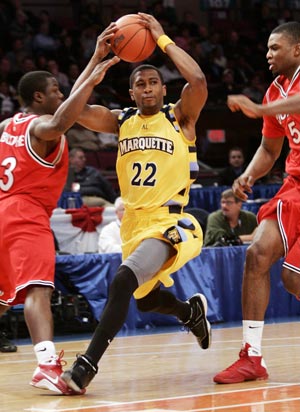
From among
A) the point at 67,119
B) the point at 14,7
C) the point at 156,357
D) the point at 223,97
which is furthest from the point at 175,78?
the point at 67,119

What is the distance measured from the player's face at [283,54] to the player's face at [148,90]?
2.66 feet

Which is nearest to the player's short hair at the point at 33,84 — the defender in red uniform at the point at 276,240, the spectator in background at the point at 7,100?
the defender in red uniform at the point at 276,240

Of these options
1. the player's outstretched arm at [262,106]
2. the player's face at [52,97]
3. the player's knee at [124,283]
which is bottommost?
the player's knee at [124,283]

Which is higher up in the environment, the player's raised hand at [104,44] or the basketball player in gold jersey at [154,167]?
the player's raised hand at [104,44]

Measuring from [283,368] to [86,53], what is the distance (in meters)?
13.6

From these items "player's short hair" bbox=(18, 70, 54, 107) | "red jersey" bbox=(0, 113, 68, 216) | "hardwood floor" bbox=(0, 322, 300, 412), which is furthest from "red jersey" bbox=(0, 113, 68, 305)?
"hardwood floor" bbox=(0, 322, 300, 412)

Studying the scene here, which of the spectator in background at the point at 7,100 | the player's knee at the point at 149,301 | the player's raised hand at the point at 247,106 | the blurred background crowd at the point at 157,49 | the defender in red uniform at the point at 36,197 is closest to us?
the player's raised hand at the point at 247,106

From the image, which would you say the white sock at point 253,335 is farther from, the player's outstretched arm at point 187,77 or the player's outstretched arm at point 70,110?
the player's outstretched arm at point 70,110

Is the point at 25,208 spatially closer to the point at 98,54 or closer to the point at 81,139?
the point at 98,54

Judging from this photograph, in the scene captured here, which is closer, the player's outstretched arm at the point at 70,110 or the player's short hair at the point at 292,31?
the player's outstretched arm at the point at 70,110

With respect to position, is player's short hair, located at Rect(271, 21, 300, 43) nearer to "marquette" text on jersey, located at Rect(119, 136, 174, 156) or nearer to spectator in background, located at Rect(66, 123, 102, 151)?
"marquette" text on jersey, located at Rect(119, 136, 174, 156)

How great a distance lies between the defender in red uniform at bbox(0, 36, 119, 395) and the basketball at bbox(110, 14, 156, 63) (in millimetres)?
77

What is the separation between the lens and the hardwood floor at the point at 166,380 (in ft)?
17.1

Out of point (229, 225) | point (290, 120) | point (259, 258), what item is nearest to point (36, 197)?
point (259, 258)
